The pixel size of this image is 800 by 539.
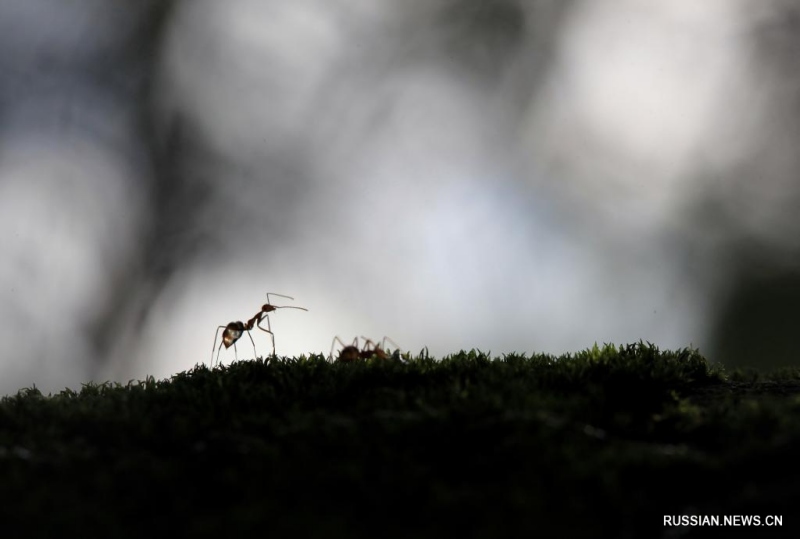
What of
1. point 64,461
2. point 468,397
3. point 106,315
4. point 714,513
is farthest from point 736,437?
point 106,315

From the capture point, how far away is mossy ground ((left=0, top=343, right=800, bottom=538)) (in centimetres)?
155

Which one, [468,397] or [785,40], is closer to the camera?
[468,397]

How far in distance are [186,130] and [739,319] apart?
645 centimetres

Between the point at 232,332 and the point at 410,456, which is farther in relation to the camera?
the point at 232,332

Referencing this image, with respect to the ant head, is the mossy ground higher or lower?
lower

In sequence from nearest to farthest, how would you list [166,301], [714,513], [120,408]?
[714,513] → [120,408] → [166,301]

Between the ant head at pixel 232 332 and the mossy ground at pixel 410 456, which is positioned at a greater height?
the ant head at pixel 232 332

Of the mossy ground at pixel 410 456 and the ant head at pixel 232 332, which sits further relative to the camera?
the ant head at pixel 232 332

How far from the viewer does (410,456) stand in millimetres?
1819

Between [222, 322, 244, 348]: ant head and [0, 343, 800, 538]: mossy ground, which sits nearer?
[0, 343, 800, 538]: mossy ground

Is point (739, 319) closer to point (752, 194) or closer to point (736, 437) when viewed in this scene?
point (752, 194)

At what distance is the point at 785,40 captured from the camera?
7504 mm

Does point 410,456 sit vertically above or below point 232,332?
below

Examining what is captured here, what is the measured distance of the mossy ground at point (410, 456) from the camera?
1.55m
